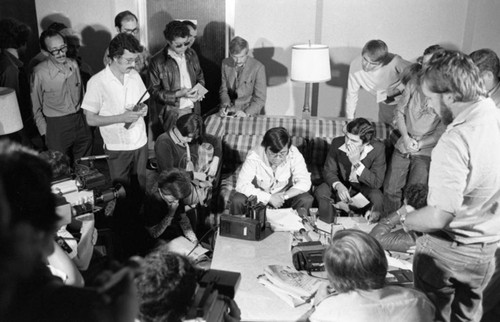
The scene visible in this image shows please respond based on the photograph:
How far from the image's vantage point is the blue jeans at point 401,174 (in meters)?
3.88

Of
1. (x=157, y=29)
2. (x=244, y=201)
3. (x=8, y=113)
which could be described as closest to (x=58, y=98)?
(x=8, y=113)

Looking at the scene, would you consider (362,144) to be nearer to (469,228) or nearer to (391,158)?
(391,158)

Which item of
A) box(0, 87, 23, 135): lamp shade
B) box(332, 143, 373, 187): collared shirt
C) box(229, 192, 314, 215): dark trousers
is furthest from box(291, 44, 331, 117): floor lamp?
box(0, 87, 23, 135): lamp shade

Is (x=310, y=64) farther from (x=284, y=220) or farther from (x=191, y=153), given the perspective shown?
(x=284, y=220)

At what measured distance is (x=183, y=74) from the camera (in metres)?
4.61

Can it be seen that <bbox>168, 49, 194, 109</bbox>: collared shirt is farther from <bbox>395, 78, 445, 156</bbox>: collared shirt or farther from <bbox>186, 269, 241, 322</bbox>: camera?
<bbox>186, 269, 241, 322</bbox>: camera

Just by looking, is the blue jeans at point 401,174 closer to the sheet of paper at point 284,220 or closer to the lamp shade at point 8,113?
the sheet of paper at point 284,220

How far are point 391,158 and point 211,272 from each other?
235 centimetres

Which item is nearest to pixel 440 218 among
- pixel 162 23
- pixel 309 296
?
pixel 309 296

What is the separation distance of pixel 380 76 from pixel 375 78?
0.05 meters

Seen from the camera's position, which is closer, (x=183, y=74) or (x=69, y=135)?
(x=69, y=135)

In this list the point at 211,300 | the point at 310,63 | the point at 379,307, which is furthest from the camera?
the point at 310,63

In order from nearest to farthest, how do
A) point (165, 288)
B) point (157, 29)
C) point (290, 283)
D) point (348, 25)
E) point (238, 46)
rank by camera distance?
1. point (165, 288)
2. point (290, 283)
3. point (238, 46)
4. point (348, 25)
5. point (157, 29)

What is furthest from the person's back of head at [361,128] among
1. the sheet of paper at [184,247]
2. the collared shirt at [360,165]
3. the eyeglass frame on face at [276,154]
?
the sheet of paper at [184,247]
